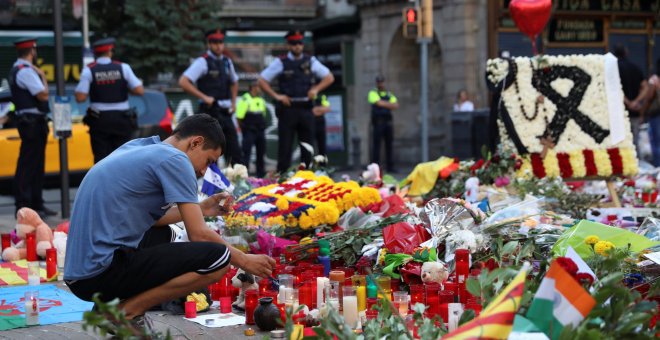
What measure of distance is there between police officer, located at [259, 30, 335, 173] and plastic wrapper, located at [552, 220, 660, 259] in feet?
22.9

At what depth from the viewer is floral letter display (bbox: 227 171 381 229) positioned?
347 inches

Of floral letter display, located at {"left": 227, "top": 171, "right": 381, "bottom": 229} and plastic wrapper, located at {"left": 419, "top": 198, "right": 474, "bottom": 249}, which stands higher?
plastic wrapper, located at {"left": 419, "top": 198, "right": 474, "bottom": 249}

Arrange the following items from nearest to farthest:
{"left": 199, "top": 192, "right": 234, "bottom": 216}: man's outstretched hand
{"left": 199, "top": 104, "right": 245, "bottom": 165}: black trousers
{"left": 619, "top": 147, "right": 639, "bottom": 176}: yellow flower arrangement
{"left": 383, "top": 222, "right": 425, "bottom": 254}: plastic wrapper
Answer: {"left": 199, "top": 192, "right": 234, "bottom": 216}: man's outstretched hand, {"left": 383, "top": 222, "right": 425, "bottom": 254}: plastic wrapper, {"left": 619, "top": 147, "right": 639, "bottom": 176}: yellow flower arrangement, {"left": 199, "top": 104, "right": 245, "bottom": 165}: black trousers

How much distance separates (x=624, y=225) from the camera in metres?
9.05

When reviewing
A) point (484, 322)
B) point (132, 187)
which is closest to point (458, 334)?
point (484, 322)

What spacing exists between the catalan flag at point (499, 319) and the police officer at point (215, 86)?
28.8 feet

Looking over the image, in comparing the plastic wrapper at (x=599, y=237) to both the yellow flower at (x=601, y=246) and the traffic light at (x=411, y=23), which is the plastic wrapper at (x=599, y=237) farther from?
the traffic light at (x=411, y=23)

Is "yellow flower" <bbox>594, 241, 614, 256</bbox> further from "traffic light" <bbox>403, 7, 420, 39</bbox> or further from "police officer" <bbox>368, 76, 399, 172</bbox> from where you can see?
"police officer" <bbox>368, 76, 399, 172</bbox>

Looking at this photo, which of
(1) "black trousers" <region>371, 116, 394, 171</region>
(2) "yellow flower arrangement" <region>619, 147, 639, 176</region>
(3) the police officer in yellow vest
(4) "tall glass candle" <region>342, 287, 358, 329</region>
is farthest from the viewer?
(1) "black trousers" <region>371, 116, 394, 171</region>

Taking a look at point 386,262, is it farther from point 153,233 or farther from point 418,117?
point 418,117

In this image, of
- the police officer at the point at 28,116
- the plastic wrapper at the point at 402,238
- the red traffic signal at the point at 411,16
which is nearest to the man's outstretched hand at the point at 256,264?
the plastic wrapper at the point at 402,238

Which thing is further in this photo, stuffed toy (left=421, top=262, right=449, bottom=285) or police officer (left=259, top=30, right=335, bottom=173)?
police officer (left=259, top=30, right=335, bottom=173)

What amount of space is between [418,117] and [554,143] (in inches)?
741

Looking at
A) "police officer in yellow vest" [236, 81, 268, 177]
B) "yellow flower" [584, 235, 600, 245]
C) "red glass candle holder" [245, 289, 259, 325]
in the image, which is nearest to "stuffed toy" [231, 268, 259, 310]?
"red glass candle holder" [245, 289, 259, 325]
